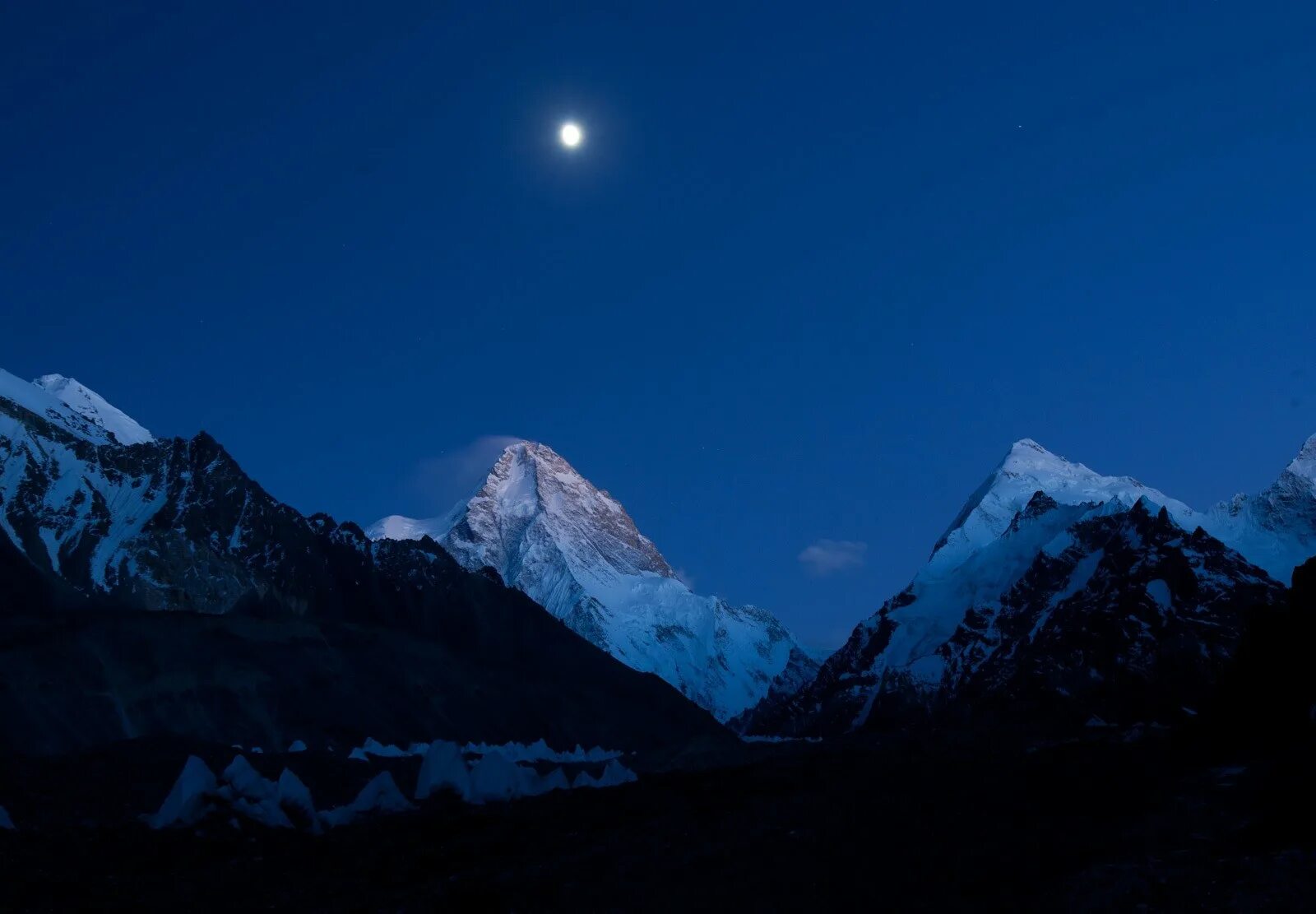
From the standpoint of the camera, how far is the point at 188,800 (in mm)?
58844

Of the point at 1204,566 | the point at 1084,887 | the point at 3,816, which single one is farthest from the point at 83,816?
the point at 1204,566

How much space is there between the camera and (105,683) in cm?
11562

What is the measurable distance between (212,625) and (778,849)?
108024 millimetres

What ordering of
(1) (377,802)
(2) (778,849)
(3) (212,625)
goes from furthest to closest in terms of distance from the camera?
(3) (212,625), (1) (377,802), (2) (778,849)

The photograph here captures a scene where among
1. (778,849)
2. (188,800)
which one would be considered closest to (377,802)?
(188,800)

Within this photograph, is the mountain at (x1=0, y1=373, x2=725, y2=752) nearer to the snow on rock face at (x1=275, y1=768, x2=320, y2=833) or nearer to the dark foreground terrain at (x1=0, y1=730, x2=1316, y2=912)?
the dark foreground terrain at (x1=0, y1=730, x2=1316, y2=912)

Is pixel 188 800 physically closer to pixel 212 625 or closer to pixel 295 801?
pixel 295 801

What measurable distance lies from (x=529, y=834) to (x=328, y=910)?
16612 mm

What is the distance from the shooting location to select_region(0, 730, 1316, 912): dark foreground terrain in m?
33.4

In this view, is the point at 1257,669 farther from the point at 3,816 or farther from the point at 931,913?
the point at 3,816

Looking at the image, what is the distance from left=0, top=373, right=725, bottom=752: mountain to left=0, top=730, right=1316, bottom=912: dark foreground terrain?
4549 centimetres

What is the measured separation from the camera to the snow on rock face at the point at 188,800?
5831 centimetres

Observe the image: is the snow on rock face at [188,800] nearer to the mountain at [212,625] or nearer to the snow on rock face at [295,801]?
the snow on rock face at [295,801]

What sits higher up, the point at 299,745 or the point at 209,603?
the point at 209,603
